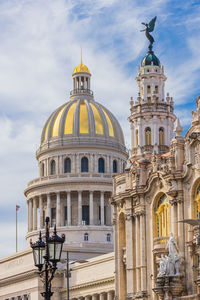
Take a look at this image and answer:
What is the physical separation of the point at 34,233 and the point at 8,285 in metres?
11.7

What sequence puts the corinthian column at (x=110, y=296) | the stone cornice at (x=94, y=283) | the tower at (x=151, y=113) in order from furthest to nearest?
the stone cornice at (x=94, y=283) < the corinthian column at (x=110, y=296) < the tower at (x=151, y=113)

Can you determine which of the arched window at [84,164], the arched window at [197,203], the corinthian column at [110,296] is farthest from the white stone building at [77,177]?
the arched window at [197,203]

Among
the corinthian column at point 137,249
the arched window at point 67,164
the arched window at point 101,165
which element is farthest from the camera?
the arched window at point 101,165

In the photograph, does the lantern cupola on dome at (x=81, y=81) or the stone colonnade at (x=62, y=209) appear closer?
the stone colonnade at (x=62, y=209)

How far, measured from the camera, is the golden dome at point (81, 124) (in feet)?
400

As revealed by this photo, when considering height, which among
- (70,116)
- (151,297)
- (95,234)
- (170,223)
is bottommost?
(151,297)

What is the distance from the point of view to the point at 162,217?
68.6 meters

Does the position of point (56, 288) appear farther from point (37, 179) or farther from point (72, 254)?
point (37, 179)

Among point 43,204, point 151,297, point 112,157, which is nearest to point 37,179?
point 43,204

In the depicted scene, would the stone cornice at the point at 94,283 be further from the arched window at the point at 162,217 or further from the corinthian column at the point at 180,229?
the corinthian column at the point at 180,229

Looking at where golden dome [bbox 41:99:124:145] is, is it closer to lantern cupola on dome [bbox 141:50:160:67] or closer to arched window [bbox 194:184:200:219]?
lantern cupola on dome [bbox 141:50:160:67]

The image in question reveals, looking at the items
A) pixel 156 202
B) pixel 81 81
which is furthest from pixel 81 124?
pixel 156 202

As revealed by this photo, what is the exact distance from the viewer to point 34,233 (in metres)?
120

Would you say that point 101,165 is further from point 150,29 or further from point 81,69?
point 150,29
